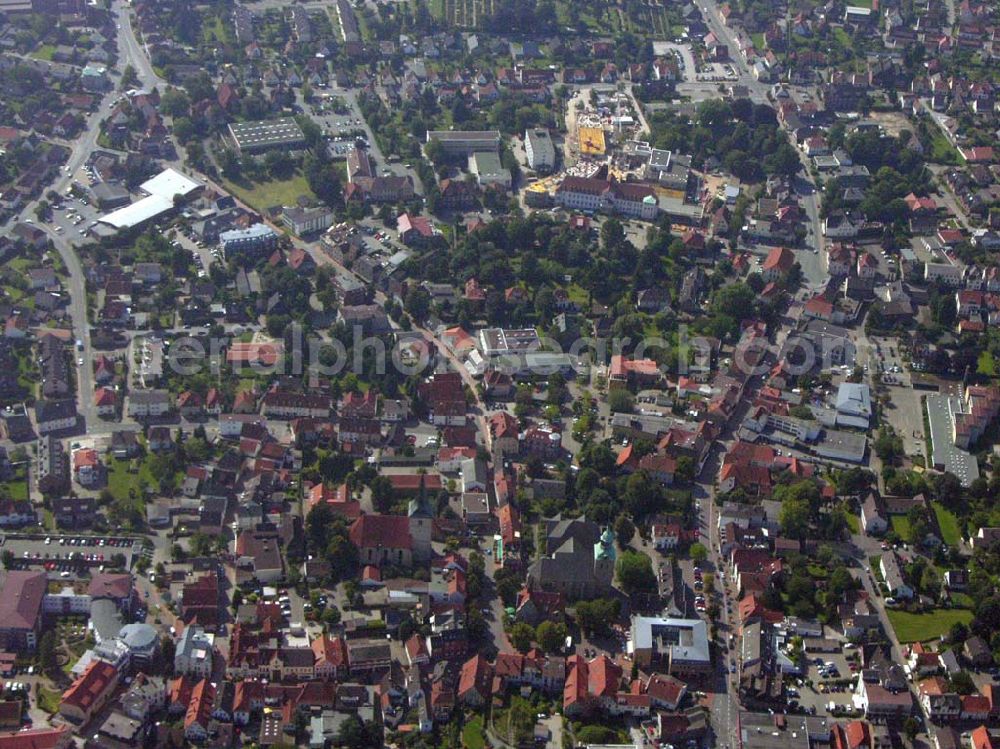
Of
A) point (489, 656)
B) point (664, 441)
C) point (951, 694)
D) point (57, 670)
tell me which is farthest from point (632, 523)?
point (57, 670)

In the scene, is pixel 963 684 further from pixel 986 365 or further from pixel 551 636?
pixel 986 365

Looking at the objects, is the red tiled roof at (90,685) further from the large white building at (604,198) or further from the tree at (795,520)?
the large white building at (604,198)

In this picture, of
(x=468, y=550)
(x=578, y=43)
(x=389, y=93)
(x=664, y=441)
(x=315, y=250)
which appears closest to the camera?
(x=468, y=550)

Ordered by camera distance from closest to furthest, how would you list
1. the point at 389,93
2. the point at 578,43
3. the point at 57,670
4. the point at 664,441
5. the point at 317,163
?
1. the point at 57,670
2. the point at 664,441
3. the point at 317,163
4. the point at 389,93
5. the point at 578,43

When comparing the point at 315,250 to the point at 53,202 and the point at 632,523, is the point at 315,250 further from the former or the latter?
the point at 632,523

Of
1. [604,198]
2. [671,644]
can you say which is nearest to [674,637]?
[671,644]

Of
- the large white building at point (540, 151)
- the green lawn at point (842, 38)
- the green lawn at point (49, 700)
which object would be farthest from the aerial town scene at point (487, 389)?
the green lawn at point (842, 38)
